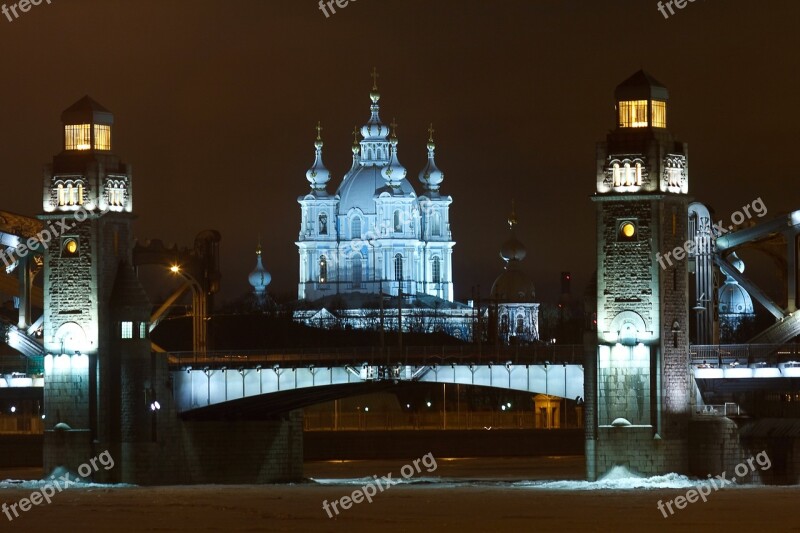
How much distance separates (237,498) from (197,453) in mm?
14221

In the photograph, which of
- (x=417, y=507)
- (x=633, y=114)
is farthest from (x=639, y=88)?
(x=417, y=507)

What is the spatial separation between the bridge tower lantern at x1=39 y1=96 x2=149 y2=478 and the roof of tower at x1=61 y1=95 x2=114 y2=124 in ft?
0.15

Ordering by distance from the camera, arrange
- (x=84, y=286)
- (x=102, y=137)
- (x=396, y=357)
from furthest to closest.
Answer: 1. (x=396, y=357)
2. (x=102, y=137)
3. (x=84, y=286)

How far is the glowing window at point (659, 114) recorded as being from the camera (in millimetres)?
116938

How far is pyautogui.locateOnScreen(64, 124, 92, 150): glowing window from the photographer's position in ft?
409

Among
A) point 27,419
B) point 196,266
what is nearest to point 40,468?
point 27,419

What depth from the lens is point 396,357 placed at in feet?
413

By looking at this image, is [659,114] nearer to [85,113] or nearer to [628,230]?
[628,230]

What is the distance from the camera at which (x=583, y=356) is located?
11994cm

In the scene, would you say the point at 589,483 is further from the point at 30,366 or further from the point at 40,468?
the point at 40,468

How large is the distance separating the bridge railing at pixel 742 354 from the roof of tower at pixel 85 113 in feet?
94.6

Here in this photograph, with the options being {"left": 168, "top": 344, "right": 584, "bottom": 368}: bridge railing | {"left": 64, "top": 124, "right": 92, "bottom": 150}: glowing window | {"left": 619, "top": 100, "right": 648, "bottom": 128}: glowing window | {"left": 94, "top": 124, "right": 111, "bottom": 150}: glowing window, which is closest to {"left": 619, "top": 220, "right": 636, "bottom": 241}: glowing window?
{"left": 619, "top": 100, "right": 648, "bottom": 128}: glowing window

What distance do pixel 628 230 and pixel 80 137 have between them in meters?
26.0

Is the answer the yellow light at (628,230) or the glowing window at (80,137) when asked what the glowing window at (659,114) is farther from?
the glowing window at (80,137)
